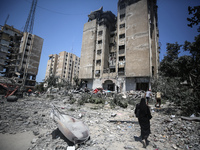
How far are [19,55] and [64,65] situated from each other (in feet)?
74.2

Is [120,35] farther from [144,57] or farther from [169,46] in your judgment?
[169,46]

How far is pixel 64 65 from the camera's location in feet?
184

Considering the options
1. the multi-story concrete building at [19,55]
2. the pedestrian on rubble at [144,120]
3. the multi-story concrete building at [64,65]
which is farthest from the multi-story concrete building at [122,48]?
the multi-story concrete building at [64,65]

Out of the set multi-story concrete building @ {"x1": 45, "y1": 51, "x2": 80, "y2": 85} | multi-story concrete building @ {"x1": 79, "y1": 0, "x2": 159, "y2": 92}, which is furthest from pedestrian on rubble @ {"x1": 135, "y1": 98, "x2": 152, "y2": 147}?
multi-story concrete building @ {"x1": 45, "y1": 51, "x2": 80, "y2": 85}

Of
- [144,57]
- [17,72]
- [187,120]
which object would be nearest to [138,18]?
[144,57]

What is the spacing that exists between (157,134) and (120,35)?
2485 cm

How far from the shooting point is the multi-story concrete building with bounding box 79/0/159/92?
2061 cm

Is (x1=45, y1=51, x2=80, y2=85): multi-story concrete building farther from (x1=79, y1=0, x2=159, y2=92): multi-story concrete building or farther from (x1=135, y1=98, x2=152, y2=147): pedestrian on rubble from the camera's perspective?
(x1=135, y1=98, x2=152, y2=147): pedestrian on rubble

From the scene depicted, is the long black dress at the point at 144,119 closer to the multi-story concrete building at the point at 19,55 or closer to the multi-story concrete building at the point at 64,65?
the multi-story concrete building at the point at 19,55

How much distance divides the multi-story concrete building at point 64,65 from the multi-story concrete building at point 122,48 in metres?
29.6

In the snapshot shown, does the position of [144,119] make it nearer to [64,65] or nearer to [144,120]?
[144,120]

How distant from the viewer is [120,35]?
25297 millimetres

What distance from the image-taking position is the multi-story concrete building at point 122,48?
2061 cm

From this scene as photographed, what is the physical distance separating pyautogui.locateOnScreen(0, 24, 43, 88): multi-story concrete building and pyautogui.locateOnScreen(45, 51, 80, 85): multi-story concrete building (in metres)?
16.7
